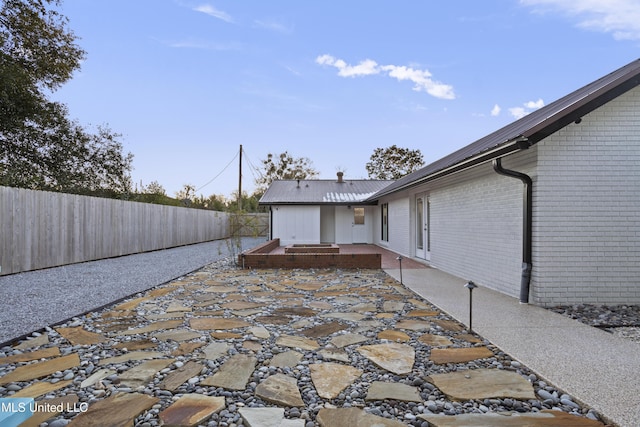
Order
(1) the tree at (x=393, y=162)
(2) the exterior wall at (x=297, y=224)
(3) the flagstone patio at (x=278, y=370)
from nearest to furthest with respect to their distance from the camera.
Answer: (3) the flagstone patio at (x=278, y=370) < (2) the exterior wall at (x=297, y=224) < (1) the tree at (x=393, y=162)

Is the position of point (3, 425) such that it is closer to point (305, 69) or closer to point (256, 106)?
point (305, 69)

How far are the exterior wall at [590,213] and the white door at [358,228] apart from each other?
12307 mm

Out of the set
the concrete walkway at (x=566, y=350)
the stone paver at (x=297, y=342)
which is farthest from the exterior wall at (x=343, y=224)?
the stone paver at (x=297, y=342)

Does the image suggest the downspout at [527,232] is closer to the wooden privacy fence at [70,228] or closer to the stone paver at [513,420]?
the stone paver at [513,420]

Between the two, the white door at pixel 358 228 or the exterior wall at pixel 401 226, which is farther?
the white door at pixel 358 228

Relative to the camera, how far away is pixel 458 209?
7.79 meters

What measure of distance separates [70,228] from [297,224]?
358 inches

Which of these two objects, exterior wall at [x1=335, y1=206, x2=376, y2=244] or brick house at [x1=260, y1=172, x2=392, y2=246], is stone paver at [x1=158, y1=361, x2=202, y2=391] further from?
exterior wall at [x1=335, y1=206, x2=376, y2=244]

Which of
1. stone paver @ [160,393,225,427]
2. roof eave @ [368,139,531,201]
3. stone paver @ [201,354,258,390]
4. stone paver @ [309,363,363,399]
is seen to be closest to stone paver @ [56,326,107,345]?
stone paver @ [201,354,258,390]

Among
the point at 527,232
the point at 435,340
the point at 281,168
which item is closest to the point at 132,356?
the point at 435,340

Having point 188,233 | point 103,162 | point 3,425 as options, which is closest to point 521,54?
point 3,425

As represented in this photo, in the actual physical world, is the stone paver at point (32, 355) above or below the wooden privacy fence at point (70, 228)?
below

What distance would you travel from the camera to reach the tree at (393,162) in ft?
105

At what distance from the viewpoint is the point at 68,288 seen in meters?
6.50
